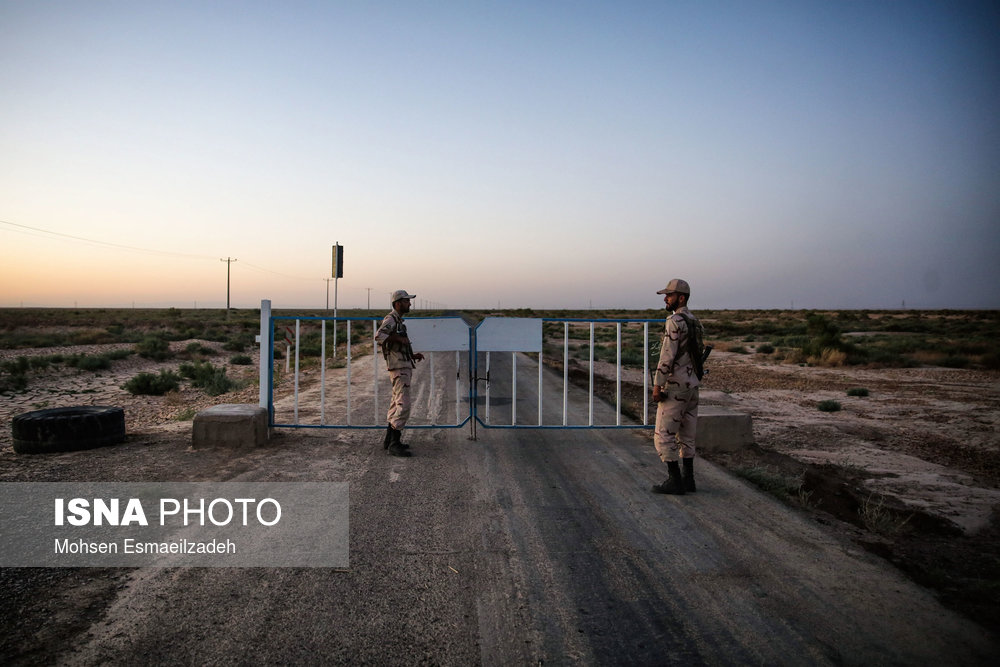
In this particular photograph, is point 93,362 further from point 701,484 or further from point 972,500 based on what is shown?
point 972,500

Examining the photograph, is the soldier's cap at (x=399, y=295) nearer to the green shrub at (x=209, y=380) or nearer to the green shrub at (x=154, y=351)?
the green shrub at (x=209, y=380)

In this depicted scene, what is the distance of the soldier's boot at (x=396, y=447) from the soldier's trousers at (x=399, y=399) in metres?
0.08

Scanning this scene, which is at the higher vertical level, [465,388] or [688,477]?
[688,477]

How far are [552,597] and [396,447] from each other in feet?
12.4

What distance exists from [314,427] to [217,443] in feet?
4.01

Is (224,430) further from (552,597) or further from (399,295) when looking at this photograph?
(552,597)

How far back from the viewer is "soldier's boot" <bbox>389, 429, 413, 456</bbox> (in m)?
6.79

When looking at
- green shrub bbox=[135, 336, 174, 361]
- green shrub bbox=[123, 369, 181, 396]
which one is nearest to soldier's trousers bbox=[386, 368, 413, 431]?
green shrub bbox=[123, 369, 181, 396]

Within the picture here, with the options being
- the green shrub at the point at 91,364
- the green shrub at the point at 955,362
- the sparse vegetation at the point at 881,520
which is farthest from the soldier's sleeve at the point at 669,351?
the green shrub at the point at 955,362

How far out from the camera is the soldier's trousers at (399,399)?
6840mm

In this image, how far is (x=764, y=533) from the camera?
15.0 ft

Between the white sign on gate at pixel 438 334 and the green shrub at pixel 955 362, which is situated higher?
the white sign on gate at pixel 438 334

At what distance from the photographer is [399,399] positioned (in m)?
6.88

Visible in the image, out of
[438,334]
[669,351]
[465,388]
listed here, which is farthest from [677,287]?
[465,388]
